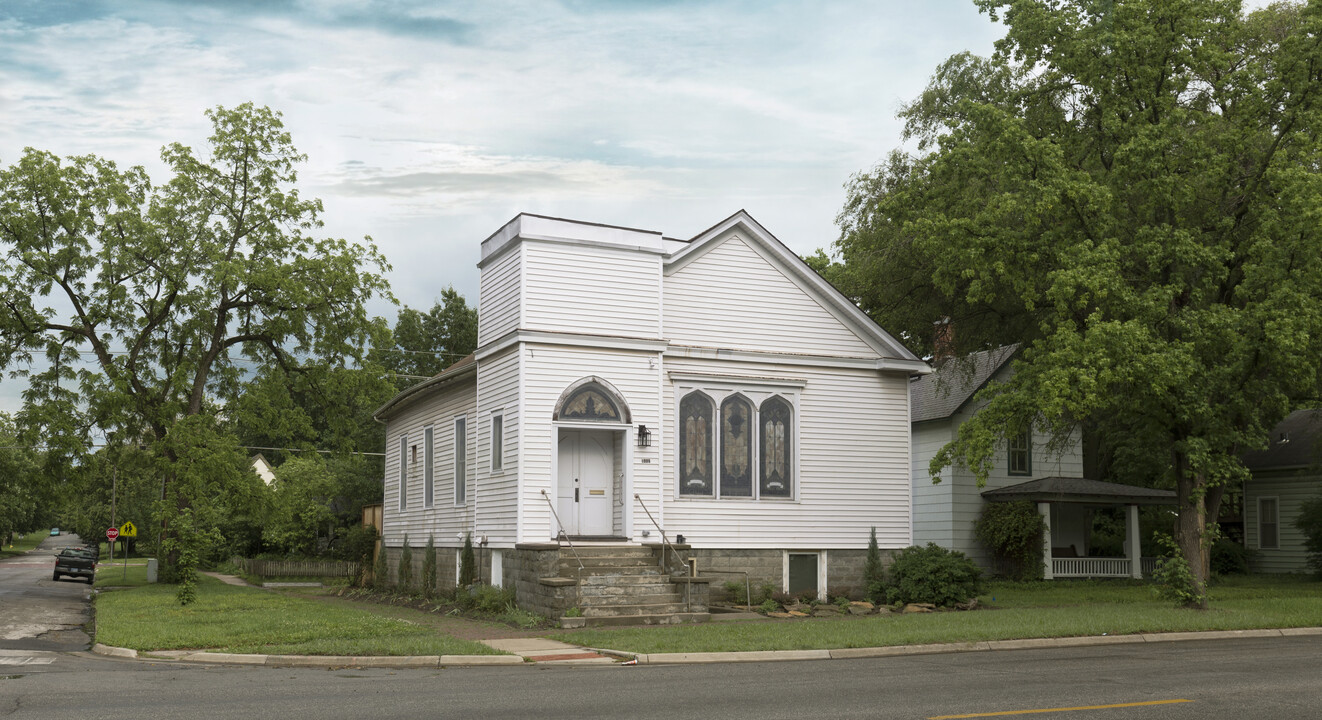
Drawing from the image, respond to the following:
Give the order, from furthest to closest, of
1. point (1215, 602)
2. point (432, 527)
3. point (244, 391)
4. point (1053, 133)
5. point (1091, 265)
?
point (244, 391)
point (432, 527)
point (1053, 133)
point (1215, 602)
point (1091, 265)

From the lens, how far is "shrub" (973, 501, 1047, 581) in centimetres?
2828

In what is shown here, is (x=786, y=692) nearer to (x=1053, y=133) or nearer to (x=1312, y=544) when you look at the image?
(x=1053, y=133)

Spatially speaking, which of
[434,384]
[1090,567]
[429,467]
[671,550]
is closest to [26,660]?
[671,550]

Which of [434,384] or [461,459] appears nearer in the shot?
[461,459]

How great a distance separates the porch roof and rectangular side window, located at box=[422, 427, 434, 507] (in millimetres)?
14419

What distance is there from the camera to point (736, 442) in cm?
2298

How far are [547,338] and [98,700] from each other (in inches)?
462

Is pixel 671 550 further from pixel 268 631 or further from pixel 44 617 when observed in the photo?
pixel 44 617

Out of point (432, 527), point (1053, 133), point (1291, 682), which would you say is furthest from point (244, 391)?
point (1291, 682)

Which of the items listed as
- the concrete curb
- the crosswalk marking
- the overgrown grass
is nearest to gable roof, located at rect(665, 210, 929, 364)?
the concrete curb

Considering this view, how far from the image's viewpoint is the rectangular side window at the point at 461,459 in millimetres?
24562

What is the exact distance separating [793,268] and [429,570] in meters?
10.8

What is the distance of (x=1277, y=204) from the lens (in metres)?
21.5

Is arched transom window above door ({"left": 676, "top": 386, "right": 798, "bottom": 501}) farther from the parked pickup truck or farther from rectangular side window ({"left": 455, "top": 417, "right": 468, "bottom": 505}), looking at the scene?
the parked pickup truck
